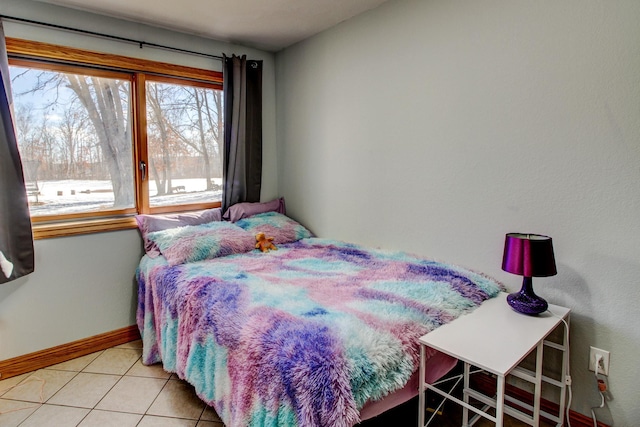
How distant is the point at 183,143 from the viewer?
304 cm

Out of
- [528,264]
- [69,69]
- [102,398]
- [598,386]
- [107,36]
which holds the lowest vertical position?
[102,398]

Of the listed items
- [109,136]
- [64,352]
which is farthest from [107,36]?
[64,352]

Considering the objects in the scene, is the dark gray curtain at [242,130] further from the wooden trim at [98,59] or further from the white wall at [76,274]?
the white wall at [76,274]

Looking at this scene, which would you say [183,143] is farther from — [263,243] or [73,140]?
[263,243]

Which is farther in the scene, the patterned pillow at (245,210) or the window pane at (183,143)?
the patterned pillow at (245,210)

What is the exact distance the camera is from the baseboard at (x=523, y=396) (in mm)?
1735

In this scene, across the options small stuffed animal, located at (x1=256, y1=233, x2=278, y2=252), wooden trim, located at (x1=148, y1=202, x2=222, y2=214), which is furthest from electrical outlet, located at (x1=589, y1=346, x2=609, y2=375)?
wooden trim, located at (x1=148, y1=202, x2=222, y2=214)

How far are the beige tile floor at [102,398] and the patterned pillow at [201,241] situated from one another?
0.75m

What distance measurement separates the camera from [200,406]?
6.61 ft

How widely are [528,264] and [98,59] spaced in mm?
2888

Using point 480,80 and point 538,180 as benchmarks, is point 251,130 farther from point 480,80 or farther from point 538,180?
point 538,180

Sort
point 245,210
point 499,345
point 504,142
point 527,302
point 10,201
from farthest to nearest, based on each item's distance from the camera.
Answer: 1. point 245,210
2. point 10,201
3. point 504,142
4. point 527,302
5. point 499,345

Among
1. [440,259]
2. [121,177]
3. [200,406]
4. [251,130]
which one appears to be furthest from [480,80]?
[121,177]

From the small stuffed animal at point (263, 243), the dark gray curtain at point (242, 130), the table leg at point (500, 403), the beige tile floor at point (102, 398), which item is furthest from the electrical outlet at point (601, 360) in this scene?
the dark gray curtain at point (242, 130)
